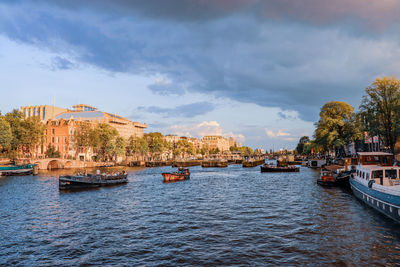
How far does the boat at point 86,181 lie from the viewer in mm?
47938

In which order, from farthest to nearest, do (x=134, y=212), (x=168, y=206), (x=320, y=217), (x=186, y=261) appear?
(x=168, y=206), (x=134, y=212), (x=320, y=217), (x=186, y=261)

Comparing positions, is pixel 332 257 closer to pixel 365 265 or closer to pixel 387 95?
pixel 365 265

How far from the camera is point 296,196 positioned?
38.9m

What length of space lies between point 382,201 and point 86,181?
148 feet

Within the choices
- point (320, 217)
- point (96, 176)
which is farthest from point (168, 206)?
point (96, 176)

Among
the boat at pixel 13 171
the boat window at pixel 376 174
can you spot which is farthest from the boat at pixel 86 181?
the boat at pixel 13 171

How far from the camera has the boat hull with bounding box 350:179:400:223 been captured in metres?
21.8

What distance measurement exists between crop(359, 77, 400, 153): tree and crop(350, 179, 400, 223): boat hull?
34663 mm

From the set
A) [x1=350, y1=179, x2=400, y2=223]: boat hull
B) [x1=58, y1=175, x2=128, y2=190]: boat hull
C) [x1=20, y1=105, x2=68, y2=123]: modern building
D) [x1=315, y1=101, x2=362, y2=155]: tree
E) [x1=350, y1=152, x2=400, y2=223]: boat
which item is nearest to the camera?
[x1=350, y1=179, x2=400, y2=223]: boat hull

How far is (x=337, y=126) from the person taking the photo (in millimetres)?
83000

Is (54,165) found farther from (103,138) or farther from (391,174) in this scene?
(391,174)

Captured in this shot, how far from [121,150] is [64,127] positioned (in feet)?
95.4

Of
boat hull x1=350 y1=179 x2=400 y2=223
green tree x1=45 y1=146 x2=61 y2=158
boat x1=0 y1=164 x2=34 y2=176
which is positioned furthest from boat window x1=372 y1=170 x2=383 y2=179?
green tree x1=45 y1=146 x2=61 y2=158

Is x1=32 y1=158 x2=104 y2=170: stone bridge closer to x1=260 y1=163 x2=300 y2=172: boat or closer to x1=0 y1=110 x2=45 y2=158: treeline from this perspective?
x1=0 y1=110 x2=45 y2=158: treeline
